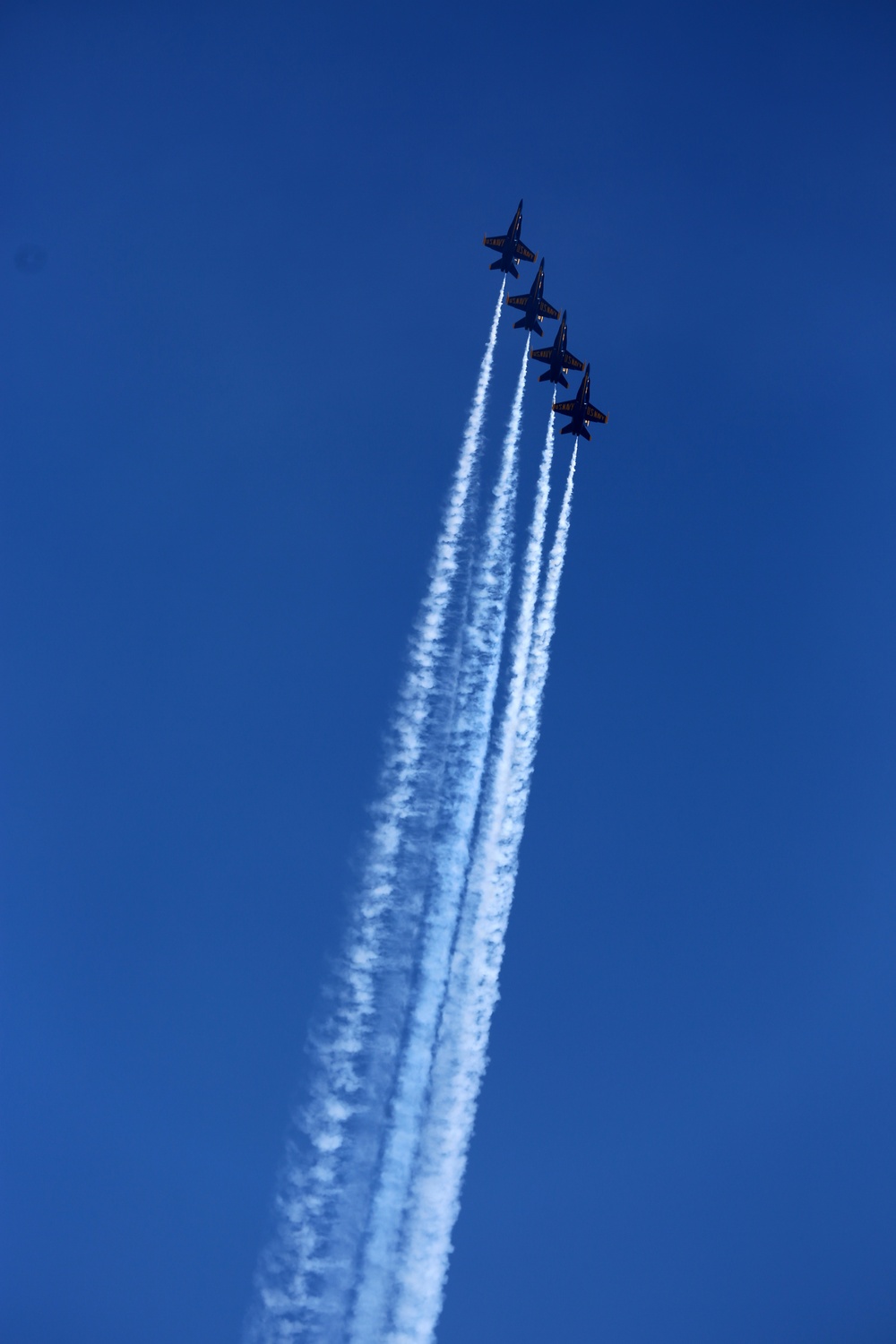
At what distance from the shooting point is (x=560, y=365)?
53.7 meters

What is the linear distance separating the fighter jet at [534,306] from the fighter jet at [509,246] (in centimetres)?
157

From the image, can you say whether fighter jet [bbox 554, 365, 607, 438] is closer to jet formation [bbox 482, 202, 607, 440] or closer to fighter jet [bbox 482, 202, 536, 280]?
jet formation [bbox 482, 202, 607, 440]

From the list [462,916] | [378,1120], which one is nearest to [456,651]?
[462,916]

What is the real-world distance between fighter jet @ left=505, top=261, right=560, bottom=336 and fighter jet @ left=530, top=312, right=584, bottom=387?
173 cm

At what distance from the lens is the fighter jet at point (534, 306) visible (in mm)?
54688

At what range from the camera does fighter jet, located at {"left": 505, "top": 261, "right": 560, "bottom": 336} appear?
54688 mm

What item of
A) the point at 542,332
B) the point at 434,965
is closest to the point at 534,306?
the point at 542,332

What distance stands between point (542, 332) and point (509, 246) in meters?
4.94

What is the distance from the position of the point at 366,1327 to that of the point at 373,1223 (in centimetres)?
327

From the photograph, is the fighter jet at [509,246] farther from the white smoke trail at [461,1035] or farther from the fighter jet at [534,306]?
the white smoke trail at [461,1035]

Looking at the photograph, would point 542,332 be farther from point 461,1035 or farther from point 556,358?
point 461,1035

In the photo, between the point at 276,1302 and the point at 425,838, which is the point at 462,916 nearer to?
the point at 425,838

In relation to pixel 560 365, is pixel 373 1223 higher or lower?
lower

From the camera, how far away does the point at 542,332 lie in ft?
181
